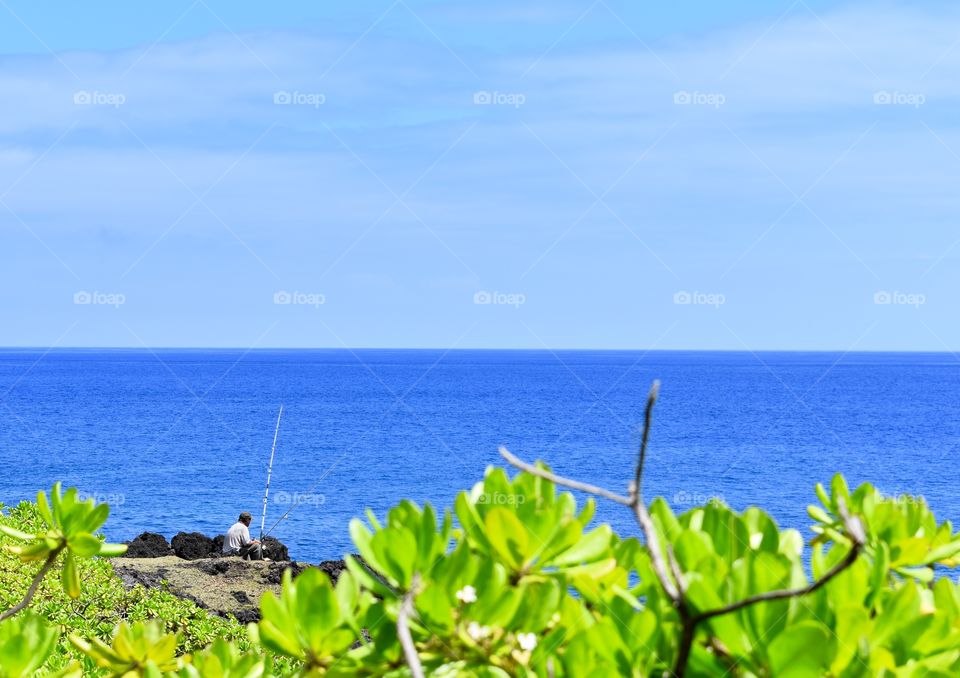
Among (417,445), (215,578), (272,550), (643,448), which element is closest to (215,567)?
(215,578)

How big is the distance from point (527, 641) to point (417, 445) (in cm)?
6376

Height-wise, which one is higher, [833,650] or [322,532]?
[322,532]

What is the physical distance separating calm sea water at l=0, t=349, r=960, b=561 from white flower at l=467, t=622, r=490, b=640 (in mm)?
15165

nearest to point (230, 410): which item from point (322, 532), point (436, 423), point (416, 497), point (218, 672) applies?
point (436, 423)

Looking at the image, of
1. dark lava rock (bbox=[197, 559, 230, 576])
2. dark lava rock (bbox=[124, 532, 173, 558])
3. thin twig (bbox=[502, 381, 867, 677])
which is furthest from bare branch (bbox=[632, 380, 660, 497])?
dark lava rock (bbox=[124, 532, 173, 558])

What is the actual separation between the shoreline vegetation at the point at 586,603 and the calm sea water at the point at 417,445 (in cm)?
1483

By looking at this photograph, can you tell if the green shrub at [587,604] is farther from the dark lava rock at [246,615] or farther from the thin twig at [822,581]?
the dark lava rock at [246,615]

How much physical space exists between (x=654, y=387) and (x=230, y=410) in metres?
97.2

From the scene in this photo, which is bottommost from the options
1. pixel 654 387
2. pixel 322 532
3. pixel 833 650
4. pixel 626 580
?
pixel 833 650

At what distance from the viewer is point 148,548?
18.3 m

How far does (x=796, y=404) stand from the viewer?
99.1m

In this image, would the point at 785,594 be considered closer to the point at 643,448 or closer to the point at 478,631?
the point at 643,448

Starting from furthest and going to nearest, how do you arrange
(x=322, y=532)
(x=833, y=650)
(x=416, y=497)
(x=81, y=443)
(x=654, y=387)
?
(x=81, y=443)
(x=416, y=497)
(x=322, y=532)
(x=833, y=650)
(x=654, y=387)

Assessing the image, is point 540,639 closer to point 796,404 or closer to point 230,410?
point 230,410
